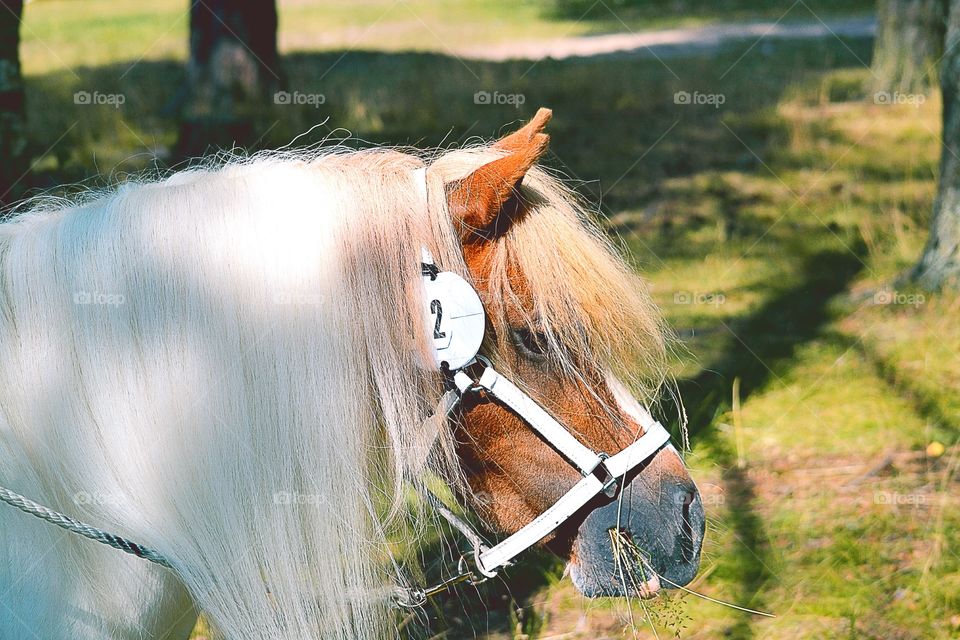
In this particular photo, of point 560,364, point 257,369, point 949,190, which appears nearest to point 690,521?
point 560,364

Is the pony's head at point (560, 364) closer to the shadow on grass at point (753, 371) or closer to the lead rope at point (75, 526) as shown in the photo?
the lead rope at point (75, 526)

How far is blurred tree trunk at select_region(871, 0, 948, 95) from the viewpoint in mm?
9672

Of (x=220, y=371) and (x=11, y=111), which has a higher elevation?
(x=11, y=111)

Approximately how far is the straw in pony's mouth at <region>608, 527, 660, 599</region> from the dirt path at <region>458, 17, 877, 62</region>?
11.1 m

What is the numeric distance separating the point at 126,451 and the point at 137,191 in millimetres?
597

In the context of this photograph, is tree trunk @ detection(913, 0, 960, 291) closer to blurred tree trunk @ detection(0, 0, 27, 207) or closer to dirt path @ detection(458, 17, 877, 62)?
blurred tree trunk @ detection(0, 0, 27, 207)

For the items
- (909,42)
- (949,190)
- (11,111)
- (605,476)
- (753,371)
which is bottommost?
(753,371)

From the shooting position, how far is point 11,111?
4203mm

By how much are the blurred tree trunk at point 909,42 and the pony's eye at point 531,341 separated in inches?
351

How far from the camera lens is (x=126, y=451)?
1.94 meters

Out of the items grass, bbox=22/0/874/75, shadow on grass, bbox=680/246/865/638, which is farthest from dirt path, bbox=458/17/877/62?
shadow on grass, bbox=680/246/865/638

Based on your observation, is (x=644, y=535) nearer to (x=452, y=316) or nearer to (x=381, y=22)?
(x=452, y=316)

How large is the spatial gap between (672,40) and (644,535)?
528 inches

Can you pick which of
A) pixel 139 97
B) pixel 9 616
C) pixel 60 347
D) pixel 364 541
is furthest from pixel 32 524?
pixel 139 97
